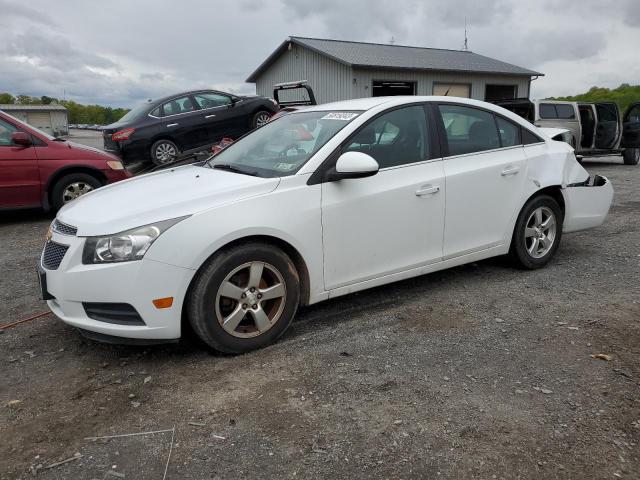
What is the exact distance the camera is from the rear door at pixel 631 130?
47.5 ft

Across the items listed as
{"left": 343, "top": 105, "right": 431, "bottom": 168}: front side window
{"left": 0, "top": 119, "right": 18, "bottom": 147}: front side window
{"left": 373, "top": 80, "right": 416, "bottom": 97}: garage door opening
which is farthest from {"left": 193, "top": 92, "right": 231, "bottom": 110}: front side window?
{"left": 373, "top": 80, "right": 416, "bottom": 97}: garage door opening

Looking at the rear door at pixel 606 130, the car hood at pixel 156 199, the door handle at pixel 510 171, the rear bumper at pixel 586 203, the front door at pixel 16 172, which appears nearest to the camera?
the car hood at pixel 156 199

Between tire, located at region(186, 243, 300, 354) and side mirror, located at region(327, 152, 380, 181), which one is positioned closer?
tire, located at region(186, 243, 300, 354)

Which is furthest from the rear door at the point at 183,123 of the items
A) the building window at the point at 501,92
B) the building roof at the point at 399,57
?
the building window at the point at 501,92

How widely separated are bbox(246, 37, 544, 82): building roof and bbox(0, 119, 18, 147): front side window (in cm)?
1338

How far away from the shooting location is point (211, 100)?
11539mm

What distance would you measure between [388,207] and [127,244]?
1.78m

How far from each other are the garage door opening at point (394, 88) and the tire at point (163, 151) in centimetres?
1120

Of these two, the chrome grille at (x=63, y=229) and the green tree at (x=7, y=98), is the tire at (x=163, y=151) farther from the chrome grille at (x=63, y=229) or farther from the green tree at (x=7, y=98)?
the green tree at (x=7, y=98)

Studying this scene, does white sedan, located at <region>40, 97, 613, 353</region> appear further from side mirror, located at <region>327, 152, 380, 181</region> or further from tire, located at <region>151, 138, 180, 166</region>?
tire, located at <region>151, 138, 180, 166</region>

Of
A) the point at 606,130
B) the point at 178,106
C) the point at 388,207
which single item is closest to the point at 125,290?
the point at 388,207

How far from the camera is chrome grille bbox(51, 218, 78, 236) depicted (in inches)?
127

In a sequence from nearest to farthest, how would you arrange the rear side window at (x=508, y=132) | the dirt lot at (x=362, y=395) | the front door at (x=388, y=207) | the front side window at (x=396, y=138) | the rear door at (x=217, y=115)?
the dirt lot at (x=362, y=395), the front door at (x=388, y=207), the front side window at (x=396, y=138), the rear side window at (x=508, y=132), the rear door at (x=217, y=115)

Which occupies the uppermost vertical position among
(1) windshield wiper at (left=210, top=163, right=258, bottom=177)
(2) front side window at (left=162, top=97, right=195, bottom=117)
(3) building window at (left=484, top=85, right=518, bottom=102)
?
(3) building window at (left=484, top=85, right=518, bottom=102)
